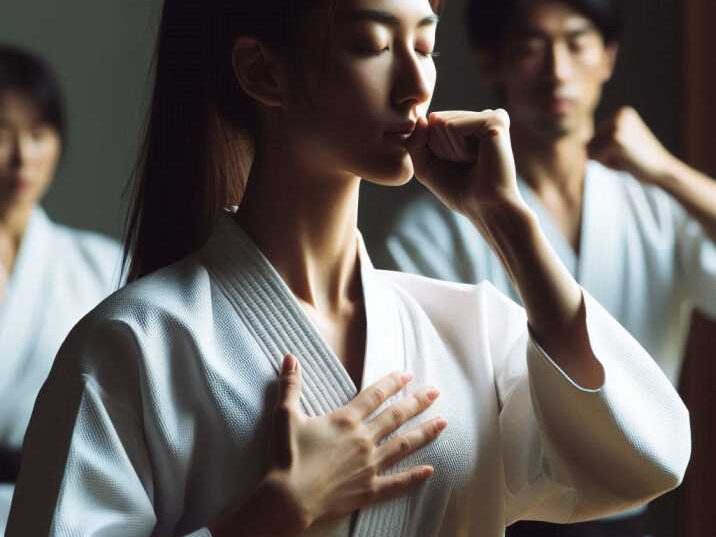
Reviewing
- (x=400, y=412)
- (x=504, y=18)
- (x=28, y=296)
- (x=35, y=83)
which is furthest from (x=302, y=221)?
(x=35, y=83)

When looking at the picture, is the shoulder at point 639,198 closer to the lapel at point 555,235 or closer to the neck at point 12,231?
the lapel at point 555,235

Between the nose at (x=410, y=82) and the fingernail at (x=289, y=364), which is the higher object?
the nose at (x=410, y=82)

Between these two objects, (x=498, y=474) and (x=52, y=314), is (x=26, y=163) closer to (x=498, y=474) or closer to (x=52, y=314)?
(x=52, y=314)

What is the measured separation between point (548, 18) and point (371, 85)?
3.89ft

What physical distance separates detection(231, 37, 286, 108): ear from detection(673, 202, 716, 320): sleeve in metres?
1.24

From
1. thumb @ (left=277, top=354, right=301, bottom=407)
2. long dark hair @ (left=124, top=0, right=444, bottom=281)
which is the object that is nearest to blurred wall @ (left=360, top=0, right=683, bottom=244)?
long dark hair @ (left=124, top=0, right=444, bottom=281)

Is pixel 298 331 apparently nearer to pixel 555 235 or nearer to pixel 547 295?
pixel 547 295

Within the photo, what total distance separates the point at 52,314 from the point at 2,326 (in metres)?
0.09

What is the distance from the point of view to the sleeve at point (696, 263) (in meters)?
2.09

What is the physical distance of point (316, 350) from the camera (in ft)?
3.33

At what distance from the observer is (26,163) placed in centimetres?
230

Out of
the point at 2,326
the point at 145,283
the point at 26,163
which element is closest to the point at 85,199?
→ the point at 26,163

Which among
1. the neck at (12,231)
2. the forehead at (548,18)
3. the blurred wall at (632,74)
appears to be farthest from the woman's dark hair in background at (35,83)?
the forehead at (548,18)

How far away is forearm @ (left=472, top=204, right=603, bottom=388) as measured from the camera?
38.0 inches
